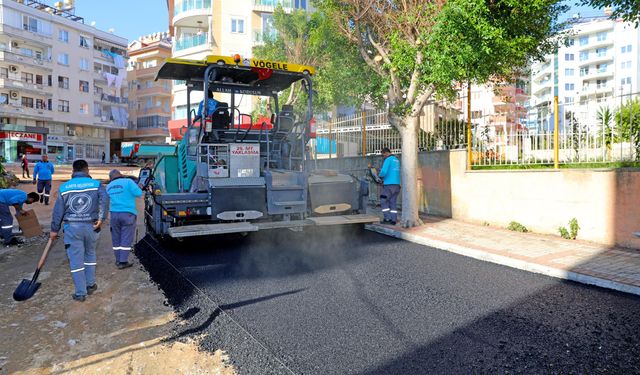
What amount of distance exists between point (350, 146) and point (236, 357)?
36.9 feet

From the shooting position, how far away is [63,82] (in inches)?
1831

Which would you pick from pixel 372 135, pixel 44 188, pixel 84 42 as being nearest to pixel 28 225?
pixel 44 188

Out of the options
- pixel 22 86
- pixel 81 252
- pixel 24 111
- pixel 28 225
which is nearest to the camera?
pixel 81 252

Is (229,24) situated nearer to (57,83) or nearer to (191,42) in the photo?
(191,42)

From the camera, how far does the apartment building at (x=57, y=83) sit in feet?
134

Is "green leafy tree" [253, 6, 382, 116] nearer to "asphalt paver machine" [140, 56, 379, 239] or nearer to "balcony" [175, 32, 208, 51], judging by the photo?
"asphalt paver machine" [140, 56, 379, 239]

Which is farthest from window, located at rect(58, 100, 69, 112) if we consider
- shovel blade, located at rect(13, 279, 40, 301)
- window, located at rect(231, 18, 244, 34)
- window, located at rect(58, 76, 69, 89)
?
shovel blade, located at rect(13, 279, 40, 301)

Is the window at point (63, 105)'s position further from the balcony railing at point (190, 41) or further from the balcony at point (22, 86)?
the balcony railing at point (190, 41)

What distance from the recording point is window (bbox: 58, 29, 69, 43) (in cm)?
4626

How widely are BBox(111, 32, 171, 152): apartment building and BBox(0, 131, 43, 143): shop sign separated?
44.6ft

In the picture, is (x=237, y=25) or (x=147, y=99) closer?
(x=237, y=25)

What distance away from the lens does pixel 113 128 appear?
52844 mm

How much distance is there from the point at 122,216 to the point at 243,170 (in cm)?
178

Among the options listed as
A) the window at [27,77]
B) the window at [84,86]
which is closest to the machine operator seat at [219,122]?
the window at [27,77]
